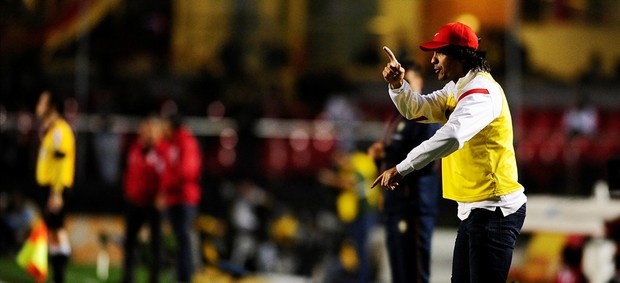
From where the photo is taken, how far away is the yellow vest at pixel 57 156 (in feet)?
34.9

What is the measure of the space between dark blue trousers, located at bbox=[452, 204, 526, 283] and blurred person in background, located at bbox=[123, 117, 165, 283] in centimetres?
581

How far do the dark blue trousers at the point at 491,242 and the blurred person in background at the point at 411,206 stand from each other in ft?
6.34

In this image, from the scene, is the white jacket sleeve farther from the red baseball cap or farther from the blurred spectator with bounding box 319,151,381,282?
the blurred spectator with bounding box 319,151,381,282

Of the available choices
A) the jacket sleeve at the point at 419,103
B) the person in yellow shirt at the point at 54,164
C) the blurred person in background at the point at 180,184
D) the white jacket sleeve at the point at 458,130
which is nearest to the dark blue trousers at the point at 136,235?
the blurred person in background at the point at 180,184

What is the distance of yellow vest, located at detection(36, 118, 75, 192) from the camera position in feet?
34.9

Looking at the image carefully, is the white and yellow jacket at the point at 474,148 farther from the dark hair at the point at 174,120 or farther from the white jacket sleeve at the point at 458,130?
the dark hair at the point at 174,120

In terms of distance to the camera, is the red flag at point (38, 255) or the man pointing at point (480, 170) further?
the red flag at point (38, 255)

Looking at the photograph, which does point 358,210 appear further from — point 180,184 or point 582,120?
point 582,120

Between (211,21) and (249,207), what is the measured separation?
775 centimetres

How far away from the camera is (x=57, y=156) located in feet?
34.9

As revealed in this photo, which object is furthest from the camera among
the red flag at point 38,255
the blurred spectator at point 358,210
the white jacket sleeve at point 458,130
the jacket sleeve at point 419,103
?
the blurred spectator at point 358,210

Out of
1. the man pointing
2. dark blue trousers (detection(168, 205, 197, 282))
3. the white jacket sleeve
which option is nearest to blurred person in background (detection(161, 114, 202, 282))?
dark blue trousers (detection(168, 205, 197, 282))

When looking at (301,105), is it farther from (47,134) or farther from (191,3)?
(47,134)

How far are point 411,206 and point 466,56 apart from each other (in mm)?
2156
